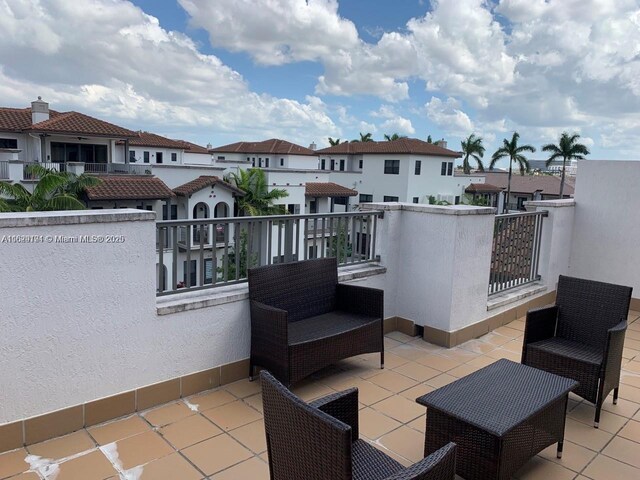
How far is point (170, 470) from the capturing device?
2.63 metres

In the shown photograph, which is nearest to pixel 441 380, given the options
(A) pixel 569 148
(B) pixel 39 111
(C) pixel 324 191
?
(C) pixel 324 191

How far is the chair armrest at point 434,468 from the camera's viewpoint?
1587 millimetres

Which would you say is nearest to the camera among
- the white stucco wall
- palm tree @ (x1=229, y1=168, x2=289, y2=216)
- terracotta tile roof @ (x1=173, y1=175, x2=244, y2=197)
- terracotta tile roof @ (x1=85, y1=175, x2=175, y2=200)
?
the white stucco wall

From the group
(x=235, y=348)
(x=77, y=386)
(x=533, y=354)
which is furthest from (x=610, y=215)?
(x=77, y=386)

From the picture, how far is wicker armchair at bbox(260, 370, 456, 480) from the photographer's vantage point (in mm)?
1543

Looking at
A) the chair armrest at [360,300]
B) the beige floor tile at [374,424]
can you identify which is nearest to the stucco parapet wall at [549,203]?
the chair armrest at [360,300]

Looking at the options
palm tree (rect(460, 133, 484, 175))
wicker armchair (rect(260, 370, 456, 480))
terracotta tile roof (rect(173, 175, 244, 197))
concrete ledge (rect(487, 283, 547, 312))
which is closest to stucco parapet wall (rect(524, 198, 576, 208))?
concrete ledge (rect(487, 283, 547, 312))

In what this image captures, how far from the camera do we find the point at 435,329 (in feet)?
15.9

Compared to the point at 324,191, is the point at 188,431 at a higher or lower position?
lower

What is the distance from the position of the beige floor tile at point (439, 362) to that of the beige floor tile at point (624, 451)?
1.41m

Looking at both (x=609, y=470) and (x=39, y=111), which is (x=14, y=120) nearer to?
(x=39, y=111)

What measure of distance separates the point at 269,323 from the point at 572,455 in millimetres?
2156

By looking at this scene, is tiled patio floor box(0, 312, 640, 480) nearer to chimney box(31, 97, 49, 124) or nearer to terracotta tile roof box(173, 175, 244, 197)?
terracotta tile roof box(173, 175, 244, 197)

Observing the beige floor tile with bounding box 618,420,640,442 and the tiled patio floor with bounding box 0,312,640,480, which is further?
the beige floor tile with bounding box 618,420,640,442
